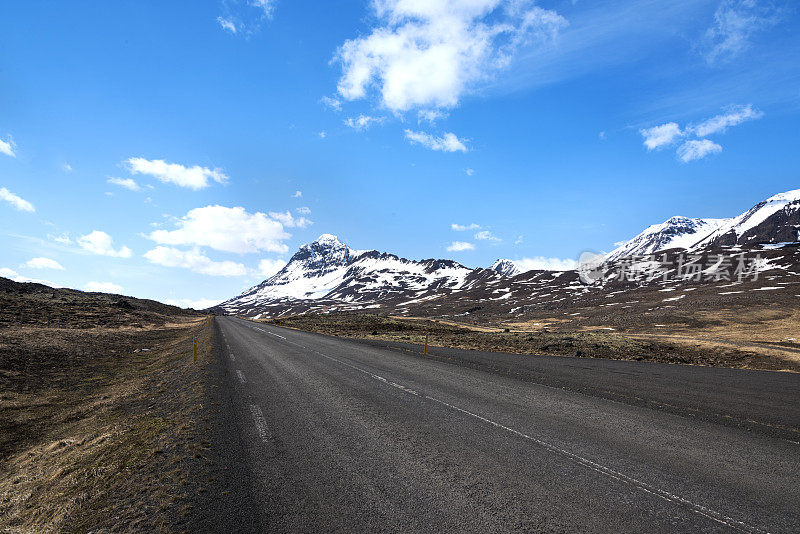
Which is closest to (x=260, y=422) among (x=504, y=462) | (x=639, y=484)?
(x=504, y=462)

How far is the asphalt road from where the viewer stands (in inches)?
169

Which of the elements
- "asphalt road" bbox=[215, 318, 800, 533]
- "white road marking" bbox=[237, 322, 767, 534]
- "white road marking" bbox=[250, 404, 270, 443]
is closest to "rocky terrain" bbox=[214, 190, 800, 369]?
"asphalt road" bbox=[215, 318, 800, 533]

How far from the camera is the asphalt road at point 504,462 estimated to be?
14.1 feet

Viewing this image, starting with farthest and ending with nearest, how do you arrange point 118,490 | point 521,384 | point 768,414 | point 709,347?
1. point 709,347
2. point 521,384
3. point 768,414
4. point 118,490

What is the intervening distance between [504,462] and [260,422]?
5091 mm

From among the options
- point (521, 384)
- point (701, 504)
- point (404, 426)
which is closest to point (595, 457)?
point (701, 504)

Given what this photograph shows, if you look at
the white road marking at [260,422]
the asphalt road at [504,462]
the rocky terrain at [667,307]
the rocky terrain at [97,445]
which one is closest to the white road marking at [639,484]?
the asphalt road at [504,462]

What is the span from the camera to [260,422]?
7859 millimetres

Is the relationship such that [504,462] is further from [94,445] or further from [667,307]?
[667,307]

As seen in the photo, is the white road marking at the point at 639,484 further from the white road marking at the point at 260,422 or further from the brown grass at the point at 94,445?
the brown grass at the point at 94,445

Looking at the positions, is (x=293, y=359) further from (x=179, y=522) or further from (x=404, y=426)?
(x=179, y=522)

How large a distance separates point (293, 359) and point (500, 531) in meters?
15.8

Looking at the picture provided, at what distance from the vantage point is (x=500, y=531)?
13.0ft

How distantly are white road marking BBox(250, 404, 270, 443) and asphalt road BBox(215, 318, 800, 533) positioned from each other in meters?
0.06
